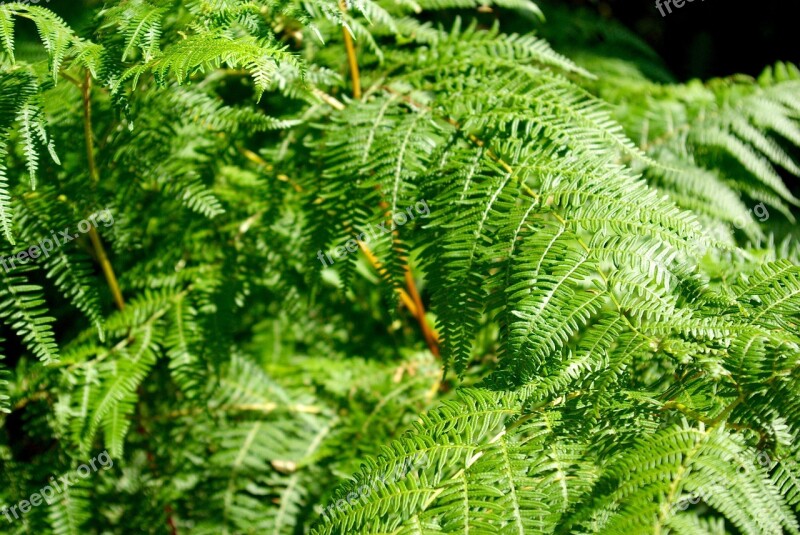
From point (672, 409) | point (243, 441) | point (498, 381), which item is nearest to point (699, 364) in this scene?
point (672, 409)

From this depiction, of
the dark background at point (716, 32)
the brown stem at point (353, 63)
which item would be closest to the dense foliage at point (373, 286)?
the brown stem at point (353, 63)

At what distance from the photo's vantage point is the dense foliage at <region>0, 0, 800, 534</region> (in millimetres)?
1173

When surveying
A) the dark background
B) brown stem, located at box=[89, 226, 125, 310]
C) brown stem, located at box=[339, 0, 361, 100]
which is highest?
the dark background

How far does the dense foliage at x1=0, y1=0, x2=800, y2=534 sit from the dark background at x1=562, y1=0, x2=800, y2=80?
1426mm

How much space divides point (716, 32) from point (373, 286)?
2.98 m

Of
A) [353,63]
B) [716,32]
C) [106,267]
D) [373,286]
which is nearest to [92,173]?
[106,267]

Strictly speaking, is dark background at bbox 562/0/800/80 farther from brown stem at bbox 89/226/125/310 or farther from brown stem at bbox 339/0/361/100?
brown stem at bbox 89/226/125/310

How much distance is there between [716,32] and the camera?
387 centimetres

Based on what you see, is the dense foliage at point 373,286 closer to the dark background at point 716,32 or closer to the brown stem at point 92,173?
the brown stem at point 92,173

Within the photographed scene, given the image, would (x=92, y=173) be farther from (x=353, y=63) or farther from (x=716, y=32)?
(x=716, y=32)

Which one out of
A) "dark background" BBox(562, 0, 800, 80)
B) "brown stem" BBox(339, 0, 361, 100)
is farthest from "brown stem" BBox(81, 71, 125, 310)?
"dark background" BBox(562, 0, 800, 80)

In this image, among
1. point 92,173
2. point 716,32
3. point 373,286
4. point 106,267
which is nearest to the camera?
point 92,173

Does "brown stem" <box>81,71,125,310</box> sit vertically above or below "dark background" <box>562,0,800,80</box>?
below

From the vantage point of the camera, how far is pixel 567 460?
1195 millimetres
